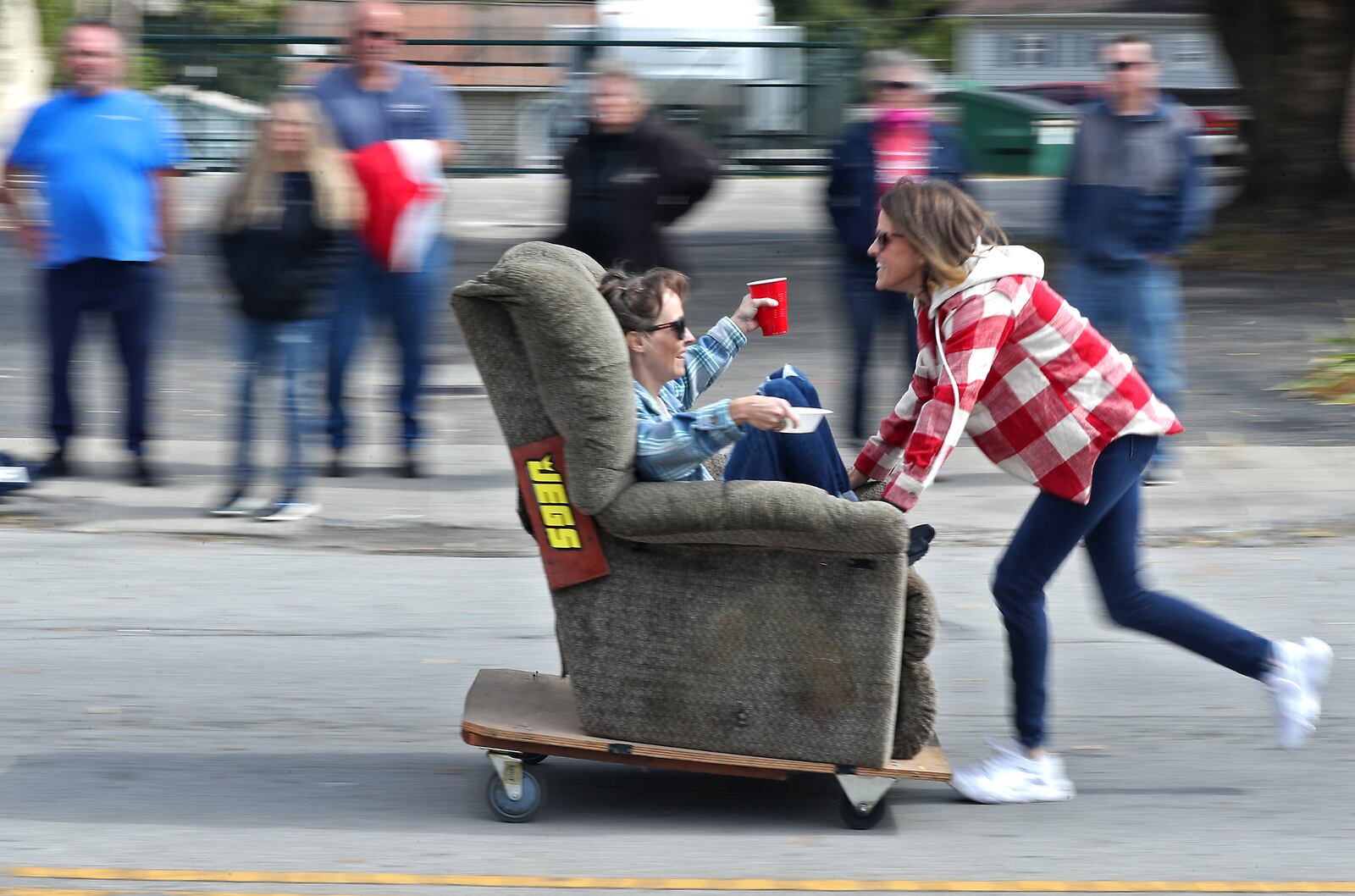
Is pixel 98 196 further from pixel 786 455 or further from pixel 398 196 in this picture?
pixel 786 455

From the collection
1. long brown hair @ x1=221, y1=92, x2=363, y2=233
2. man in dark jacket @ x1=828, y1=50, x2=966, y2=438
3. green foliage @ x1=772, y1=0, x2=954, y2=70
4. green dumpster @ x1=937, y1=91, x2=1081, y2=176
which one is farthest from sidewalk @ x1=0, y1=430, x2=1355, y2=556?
green foliage @ x1=772, y1=0, x2=954, y2=70

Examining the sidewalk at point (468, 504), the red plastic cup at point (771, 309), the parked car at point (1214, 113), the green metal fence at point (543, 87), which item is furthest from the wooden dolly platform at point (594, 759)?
the green metal fence at point (543, 87)

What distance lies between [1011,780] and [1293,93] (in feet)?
37.1

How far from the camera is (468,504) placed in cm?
745

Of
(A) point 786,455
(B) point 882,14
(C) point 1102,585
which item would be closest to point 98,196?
(A) point 786,455

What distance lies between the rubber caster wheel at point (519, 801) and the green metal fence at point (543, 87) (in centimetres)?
1297

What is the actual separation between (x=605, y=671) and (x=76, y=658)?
87.9 inches

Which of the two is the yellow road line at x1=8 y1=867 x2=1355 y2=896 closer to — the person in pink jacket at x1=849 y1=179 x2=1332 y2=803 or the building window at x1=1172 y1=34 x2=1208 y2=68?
the person in pink jacket at x1=849 y1=179 x2=1332 y2=803

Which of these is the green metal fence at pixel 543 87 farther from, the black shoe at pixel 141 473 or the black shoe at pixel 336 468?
the black shoe at pixel 141 473

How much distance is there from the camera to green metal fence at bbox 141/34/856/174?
17016 mm

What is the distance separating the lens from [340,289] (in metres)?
7.55

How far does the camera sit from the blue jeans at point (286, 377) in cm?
690

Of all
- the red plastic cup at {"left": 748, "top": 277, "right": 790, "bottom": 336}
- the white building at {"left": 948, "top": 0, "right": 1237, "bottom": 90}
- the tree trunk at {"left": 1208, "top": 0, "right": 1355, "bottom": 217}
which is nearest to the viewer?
the red plastic cup at {"left": 748, "top": 277, "right": 790, "bottom": 336}

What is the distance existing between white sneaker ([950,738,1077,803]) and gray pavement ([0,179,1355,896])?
52 millimetres
